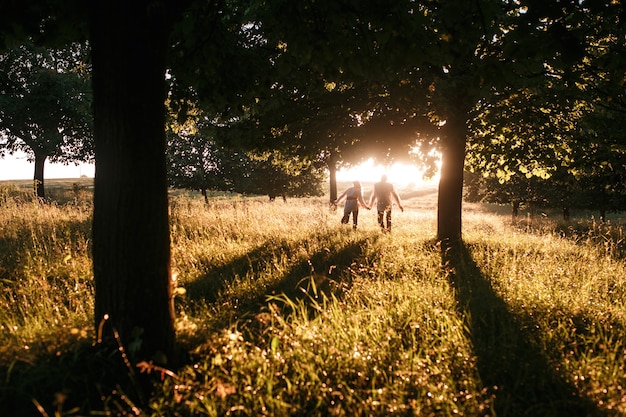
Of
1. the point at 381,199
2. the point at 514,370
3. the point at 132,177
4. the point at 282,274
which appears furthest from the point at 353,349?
the point at 381,199

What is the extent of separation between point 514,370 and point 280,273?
3660mm

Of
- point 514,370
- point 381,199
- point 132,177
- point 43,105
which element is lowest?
point 514,370

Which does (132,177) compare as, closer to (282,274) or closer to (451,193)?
(282,274)

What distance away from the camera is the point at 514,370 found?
291 centimetres

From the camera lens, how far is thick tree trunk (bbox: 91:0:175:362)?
8.71 ft

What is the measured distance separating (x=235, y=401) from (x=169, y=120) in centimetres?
696

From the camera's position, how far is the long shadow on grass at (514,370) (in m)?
2.53

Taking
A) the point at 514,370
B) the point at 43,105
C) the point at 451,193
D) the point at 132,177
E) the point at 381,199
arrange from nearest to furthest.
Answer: the point at 132,177
the point at 514,370
the point at 451,193
the point at 381,199
the point at 43,105

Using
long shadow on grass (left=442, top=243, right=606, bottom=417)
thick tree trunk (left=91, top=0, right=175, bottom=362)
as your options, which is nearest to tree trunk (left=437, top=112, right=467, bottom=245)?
long shadow on grass (left=442, top=243, right=606, bottom=417)

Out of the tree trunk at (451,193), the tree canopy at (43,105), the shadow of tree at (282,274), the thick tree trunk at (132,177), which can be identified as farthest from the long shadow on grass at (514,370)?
the tree canopy at (43,105)

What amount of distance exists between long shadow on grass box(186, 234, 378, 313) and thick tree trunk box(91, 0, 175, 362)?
1.40 metres

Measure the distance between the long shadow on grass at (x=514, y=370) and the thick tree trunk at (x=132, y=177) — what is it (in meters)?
2.60

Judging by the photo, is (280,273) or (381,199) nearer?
(280,273)

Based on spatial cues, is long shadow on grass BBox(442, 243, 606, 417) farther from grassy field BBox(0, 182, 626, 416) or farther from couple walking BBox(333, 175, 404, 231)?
couple walking BBox(333, 175, 404, 231)
